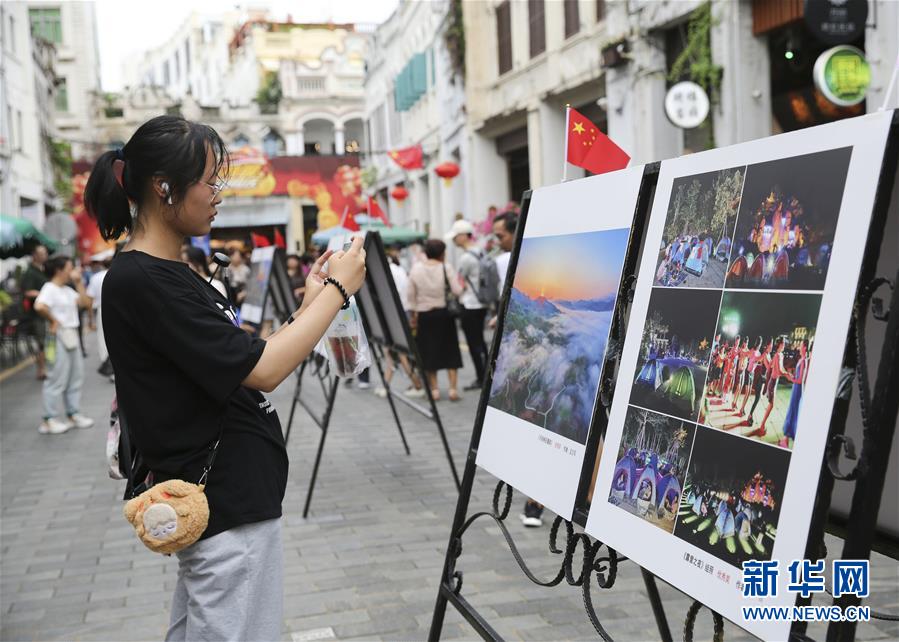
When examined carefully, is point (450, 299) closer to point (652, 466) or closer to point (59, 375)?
point (59, 375)

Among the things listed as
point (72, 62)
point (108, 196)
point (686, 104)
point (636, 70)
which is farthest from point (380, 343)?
point (72, 62)

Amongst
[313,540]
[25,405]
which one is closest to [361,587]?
[313,540]

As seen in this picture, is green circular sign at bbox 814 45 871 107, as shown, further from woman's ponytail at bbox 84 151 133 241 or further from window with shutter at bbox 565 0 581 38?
woman's ponytail at bbox 84 151 133 241

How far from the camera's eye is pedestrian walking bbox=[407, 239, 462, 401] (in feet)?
36.4

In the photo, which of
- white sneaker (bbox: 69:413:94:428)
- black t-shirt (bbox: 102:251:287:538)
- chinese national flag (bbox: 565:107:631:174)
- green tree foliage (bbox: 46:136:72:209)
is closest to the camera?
black t-shirt (bbox: 102:251:287:538)

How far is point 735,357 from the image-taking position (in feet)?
7.14

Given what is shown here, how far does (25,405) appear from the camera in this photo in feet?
41.2

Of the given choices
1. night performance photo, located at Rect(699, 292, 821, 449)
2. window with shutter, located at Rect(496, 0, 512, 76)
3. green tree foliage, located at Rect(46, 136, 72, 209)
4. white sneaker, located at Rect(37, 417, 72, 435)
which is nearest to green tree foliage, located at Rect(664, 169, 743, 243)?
night performance photo, located at Rect(699, 292, 821, 449)

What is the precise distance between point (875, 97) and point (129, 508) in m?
9.89

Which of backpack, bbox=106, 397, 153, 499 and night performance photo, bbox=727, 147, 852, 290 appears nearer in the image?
night performance photo, bbox=727, 147, 852, 290

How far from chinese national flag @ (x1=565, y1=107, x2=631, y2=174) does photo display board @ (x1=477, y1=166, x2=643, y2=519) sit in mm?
180

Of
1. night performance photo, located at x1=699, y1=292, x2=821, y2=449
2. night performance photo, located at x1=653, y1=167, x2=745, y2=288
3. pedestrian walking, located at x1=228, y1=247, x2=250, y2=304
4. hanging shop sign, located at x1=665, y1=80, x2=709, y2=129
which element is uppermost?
hanging shop sign, located at x1=665, y1=80, x2=709, y2=129

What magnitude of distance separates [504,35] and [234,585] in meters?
21.5

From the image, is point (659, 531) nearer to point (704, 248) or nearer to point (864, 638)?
point (704, 248)
